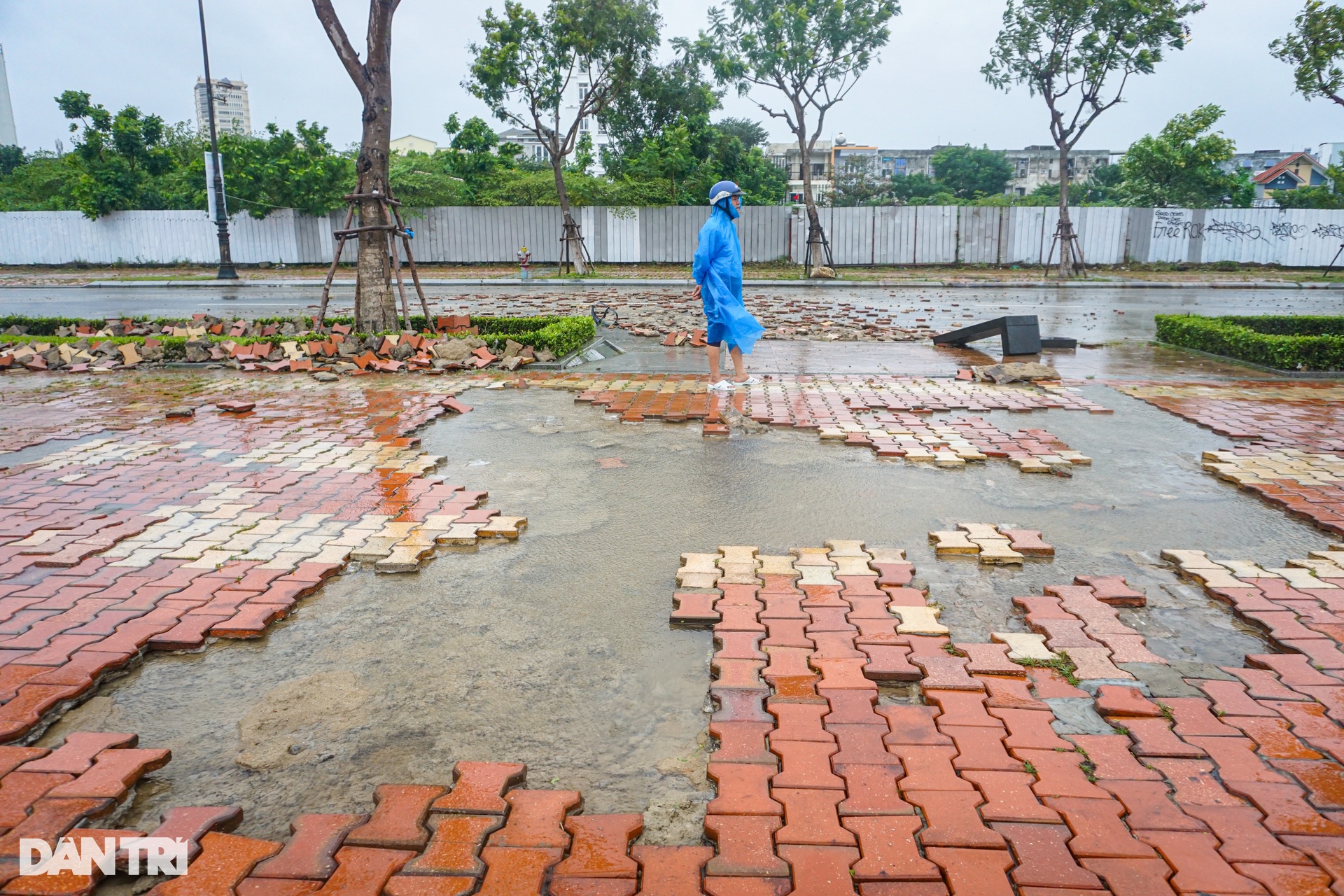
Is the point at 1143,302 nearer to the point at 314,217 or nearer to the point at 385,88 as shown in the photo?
the point at 385,88

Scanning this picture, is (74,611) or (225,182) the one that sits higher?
(225,182)

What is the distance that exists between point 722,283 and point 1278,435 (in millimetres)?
4512

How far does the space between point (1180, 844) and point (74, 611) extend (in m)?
3.93

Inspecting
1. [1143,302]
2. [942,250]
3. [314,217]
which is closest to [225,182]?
[314,217]

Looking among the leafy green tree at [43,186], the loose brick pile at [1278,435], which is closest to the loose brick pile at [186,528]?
the loose brick pile at [1278,435]

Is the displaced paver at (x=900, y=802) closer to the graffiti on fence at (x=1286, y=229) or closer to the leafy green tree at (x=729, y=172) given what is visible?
the leafy green tree at (x=729, y=172)

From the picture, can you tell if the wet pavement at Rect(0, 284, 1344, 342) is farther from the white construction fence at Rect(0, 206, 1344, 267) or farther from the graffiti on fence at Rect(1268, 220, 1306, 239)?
the graffiti on fence at Rect(1268, 220, 1306, 239)

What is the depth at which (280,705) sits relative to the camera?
2.86 m

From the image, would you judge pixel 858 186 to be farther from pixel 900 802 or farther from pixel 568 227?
pixel 900 802

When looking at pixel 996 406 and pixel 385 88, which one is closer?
pixel 996 406

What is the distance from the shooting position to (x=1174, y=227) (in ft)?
95.0

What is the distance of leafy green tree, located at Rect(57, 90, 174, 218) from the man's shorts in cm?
3011

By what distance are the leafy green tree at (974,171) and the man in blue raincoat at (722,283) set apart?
221ft

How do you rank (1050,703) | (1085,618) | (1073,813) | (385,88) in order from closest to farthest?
(1073,813)
(1050,703)
(1085,618)
(385,88)
